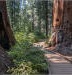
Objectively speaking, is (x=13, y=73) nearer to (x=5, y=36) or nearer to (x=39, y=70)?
(x=39, y=70)

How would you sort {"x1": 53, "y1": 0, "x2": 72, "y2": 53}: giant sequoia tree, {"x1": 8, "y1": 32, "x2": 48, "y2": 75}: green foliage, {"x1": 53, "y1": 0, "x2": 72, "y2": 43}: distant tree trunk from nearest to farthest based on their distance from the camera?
{"x1": 8, "y1": 32, "x2": 48, "y2": 75}: green foliage, {"x1": 53, "y1": 0, "x2": 72, "y2": 53}: giant sequoia tree, {"x1": 53, "y1": 0, "x2": 72, "y2": 43}: distant tree trunk

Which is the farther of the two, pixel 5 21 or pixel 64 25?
pixel 64 25

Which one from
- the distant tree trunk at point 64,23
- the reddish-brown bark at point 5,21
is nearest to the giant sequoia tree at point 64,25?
the distant tree trunk at point 64,23

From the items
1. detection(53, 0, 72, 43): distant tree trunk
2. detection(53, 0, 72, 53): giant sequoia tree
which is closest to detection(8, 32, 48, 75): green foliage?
detection(53, 0, 72, 53): giant sequoia tree

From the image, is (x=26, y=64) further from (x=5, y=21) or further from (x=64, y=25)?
(x=64, y=25)

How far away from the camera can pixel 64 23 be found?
21.0 meters

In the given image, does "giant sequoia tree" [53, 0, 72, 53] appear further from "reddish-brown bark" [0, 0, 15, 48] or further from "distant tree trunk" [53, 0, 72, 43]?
"reddish-brown bark" [0, 0, 15, 48]

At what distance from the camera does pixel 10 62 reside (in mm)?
9141

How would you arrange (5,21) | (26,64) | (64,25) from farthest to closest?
(64,25) < (5,21) < (26,64)

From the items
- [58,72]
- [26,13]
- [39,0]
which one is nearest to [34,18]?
[26,13]

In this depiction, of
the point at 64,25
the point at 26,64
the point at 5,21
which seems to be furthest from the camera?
the point at 64,25

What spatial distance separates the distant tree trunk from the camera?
67.4ft

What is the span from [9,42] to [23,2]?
148 ft

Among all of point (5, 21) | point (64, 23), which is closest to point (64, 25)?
point (64, 23)
